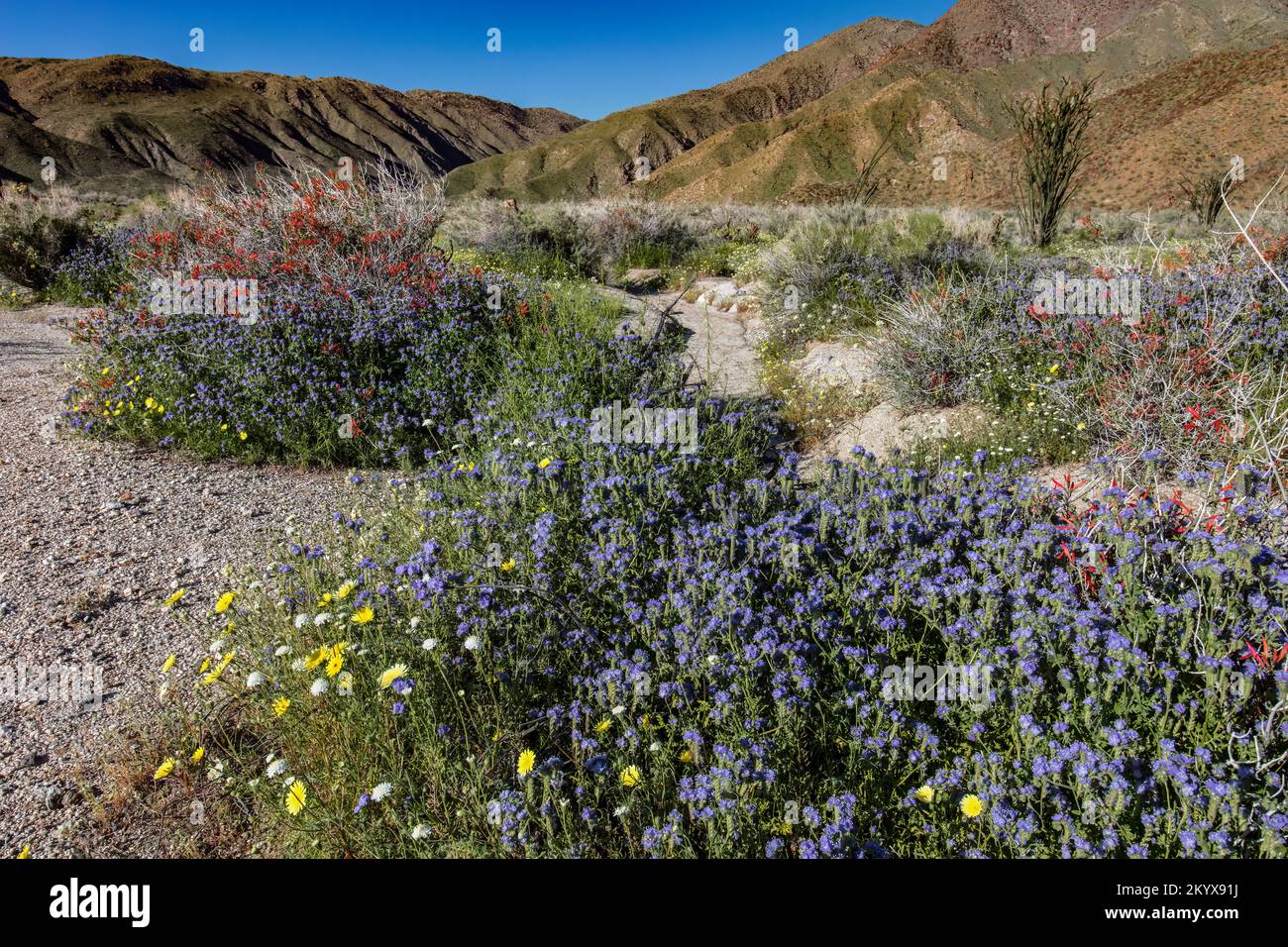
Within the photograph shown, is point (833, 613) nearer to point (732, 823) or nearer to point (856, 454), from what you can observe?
point (732, 823)

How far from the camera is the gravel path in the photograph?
258cm

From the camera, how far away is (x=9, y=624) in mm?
3307

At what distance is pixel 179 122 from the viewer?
302 feet

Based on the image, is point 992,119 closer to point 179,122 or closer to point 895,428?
point 895,428

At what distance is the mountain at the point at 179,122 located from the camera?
72188 mm

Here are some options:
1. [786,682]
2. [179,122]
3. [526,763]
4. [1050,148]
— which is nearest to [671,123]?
[179,122]

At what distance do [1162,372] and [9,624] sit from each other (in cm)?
671

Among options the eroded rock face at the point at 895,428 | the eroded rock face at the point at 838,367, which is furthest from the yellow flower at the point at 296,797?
the eroded rock face at the point at 838,367

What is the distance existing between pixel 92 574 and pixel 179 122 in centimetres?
11667

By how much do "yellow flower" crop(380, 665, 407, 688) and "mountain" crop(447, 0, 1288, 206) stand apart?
69.1 ft

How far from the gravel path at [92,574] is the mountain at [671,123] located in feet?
316

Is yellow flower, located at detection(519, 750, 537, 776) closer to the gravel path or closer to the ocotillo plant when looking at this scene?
the gravel path

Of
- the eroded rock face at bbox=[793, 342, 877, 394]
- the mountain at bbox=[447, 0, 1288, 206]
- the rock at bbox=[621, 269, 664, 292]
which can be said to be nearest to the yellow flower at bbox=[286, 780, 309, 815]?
the eroded rock face at bbox=[793, 342, 877, 394]

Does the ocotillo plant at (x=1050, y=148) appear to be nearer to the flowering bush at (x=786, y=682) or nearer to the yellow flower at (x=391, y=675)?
the flowering bush at (x=786, y=682)
